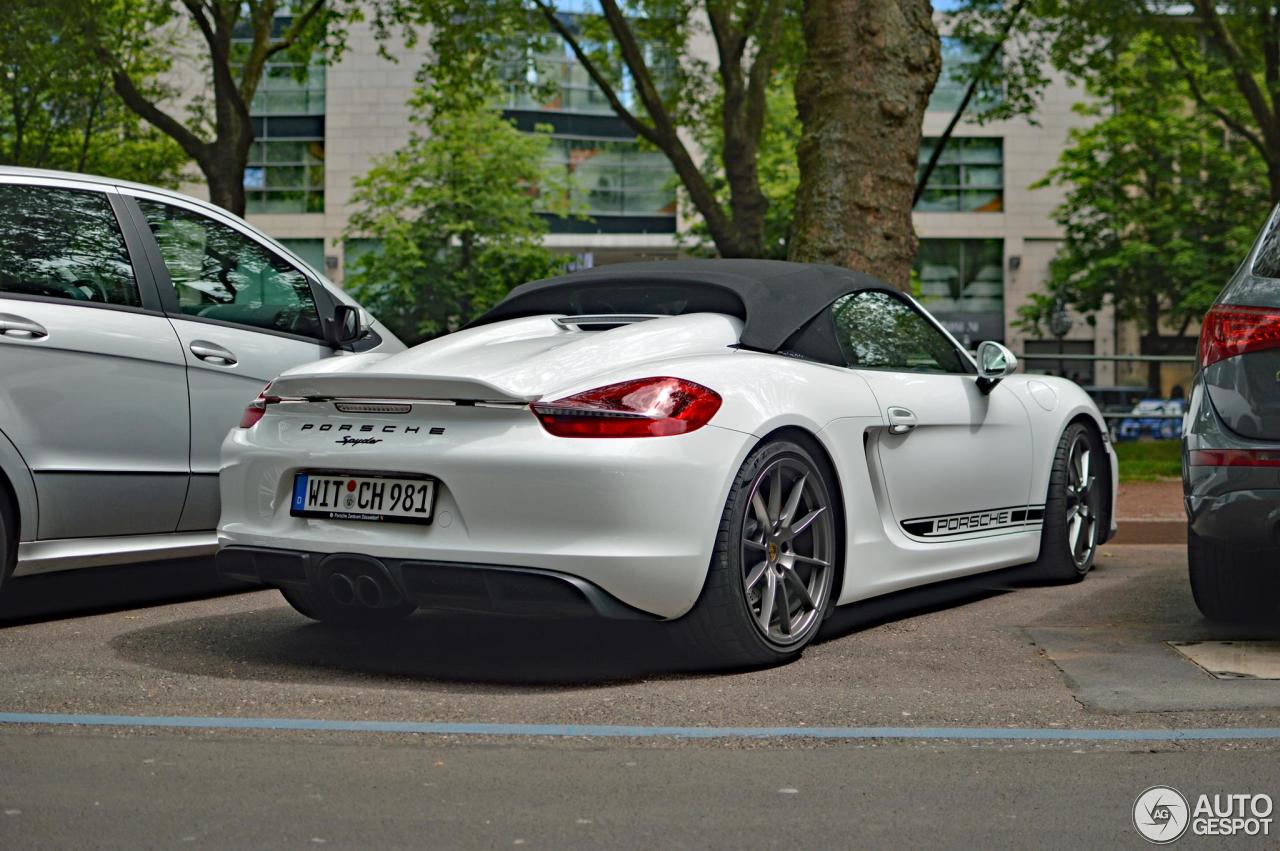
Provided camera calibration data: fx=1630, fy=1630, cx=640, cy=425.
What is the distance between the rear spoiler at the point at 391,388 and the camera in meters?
4.84

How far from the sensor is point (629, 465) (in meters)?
4.69

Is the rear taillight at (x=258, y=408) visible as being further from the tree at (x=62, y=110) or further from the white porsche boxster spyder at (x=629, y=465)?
the tree at (x=62, y=110)

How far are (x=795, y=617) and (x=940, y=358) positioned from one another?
171 cm

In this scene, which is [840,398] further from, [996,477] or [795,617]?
[996,477]

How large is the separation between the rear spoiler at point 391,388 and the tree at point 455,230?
38771 millimetres

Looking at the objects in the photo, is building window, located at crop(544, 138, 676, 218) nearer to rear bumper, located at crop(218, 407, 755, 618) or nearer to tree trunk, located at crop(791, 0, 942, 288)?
tree trunk, located at crop(791, 0, 942, 288)

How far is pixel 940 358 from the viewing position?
6605mm

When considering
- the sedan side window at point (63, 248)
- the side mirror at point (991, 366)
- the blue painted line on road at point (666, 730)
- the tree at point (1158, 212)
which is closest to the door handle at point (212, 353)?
the sedan side window at point (63, 248)

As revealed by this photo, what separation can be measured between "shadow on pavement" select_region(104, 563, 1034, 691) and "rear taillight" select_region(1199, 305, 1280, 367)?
5.30 ft

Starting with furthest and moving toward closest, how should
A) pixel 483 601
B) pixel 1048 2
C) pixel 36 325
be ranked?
pixel 1048 2, pixel 36 325, pixel 483 601

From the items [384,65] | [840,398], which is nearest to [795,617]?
[840,398]

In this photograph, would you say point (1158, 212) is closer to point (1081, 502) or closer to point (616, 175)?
point (616, 175)

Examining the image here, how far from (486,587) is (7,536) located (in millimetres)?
2178

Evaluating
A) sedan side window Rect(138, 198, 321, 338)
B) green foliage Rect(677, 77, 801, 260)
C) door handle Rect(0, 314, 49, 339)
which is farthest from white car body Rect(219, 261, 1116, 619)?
green foliage Rect(677, 77, 801, 260)
